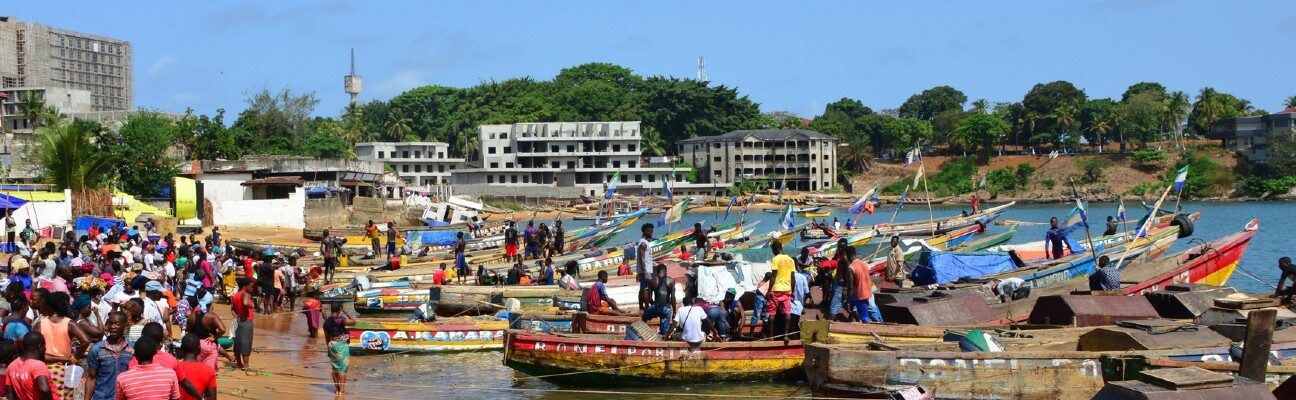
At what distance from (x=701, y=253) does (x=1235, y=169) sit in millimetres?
88422

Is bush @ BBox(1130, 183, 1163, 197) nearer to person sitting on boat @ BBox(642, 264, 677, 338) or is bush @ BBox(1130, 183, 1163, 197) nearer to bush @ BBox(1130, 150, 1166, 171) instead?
bush @ BBox(1130, 150, 1166, 171)

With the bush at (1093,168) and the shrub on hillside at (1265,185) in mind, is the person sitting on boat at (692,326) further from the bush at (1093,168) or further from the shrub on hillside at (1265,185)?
the bush at (1093,168)

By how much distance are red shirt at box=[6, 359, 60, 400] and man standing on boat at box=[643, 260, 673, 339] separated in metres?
9.71

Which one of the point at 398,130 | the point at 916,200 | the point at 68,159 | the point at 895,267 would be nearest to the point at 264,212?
the point at 68,159

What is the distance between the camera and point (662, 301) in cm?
1830

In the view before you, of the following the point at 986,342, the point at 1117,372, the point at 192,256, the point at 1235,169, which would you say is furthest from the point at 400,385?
the point at 1235,169

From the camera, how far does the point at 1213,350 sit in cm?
1408

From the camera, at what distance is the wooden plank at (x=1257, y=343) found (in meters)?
11.2

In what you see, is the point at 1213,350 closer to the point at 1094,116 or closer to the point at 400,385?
the point at 400,385

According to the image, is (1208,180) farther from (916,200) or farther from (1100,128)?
(916,200)

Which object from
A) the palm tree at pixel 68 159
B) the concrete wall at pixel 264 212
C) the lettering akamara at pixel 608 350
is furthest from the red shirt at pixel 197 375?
the concrete wall at pixel 264 212

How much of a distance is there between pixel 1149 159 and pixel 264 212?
83.2m

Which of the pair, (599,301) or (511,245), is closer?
(599,301)

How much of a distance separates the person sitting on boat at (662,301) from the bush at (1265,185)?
Result: 95.7 meters
